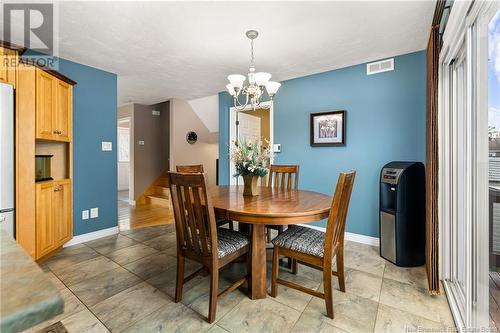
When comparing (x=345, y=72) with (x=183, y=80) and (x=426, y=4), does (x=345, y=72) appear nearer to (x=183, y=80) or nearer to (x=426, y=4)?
(x=426, y=4)

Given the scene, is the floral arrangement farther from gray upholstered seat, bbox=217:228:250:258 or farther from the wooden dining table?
gray upholstered seat, bbox=217:228:250:258

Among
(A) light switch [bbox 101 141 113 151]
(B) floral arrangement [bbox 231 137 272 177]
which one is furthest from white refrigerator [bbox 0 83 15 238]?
(B) floral arrangement [bbox 231 137 272 177]

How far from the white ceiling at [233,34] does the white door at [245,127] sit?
1.15 metres

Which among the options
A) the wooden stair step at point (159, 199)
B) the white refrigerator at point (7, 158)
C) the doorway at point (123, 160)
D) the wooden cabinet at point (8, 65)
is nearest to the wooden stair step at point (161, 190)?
the wooden stair step at point (159, 199)

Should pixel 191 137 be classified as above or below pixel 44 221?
above

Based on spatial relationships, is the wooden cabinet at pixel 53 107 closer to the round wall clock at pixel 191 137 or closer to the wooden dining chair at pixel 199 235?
the wooden dining chair at pixel 199 235

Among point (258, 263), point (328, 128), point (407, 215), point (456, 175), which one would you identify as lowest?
point (258, 263)

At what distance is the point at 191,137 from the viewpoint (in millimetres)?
5434

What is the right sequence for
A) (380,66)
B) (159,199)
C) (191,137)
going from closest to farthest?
(380,66) < (159,199) < (191,137)

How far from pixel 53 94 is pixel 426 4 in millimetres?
3583

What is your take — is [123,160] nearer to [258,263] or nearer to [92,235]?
[92,235]

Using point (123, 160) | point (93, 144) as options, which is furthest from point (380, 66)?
point (123, 160)

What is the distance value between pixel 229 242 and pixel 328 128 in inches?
89.4

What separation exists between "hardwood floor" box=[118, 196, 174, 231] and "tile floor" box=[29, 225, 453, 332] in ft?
4.22
